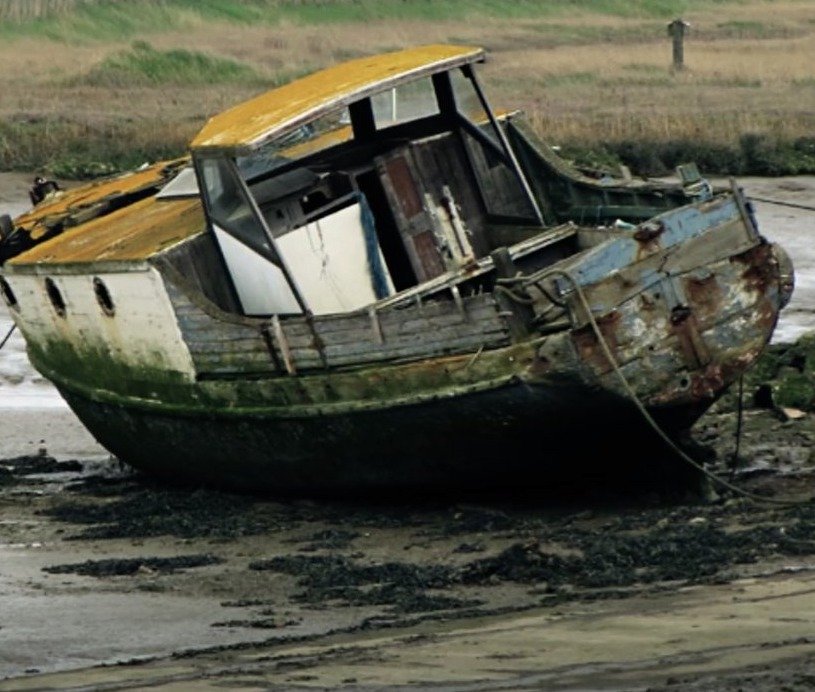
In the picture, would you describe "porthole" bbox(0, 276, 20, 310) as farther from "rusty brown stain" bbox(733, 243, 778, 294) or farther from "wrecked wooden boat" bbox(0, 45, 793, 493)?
"rusty brown stain" bbox(733, 243, 778, 294)

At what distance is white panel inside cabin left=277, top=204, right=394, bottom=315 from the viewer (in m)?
14.1

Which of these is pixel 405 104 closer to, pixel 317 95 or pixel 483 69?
pixel 317 95

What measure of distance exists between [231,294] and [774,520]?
3.97 meters

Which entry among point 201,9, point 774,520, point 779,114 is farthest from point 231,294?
point 201,9

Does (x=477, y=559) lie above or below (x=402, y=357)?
below

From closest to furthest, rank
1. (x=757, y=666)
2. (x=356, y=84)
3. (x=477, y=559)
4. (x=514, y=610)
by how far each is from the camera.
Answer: (x=757, y=666), (x=514, y=610), (x=477, y=559), (x=356, y=84)

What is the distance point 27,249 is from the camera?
632 inches

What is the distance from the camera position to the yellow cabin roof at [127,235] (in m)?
14.3

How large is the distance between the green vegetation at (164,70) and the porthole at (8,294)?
21.8 meters

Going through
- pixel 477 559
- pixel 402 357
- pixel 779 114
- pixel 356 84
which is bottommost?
pixel 779 114

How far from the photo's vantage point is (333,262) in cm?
1422

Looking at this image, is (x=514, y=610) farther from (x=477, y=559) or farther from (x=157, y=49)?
(x=157, y=49)

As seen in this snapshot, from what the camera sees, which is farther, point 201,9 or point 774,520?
point 201,9

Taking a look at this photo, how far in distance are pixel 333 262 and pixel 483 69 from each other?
78.4 feet
